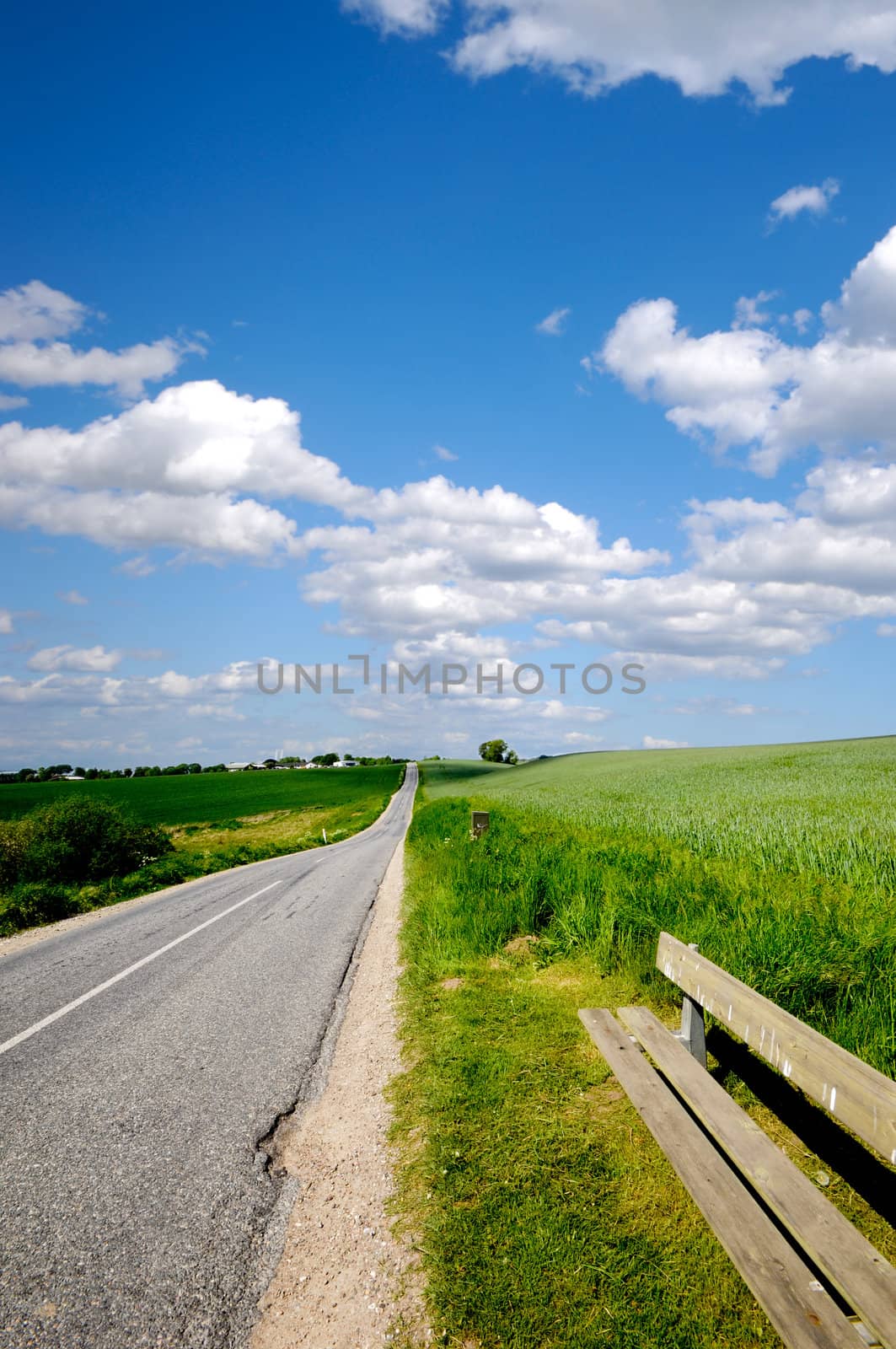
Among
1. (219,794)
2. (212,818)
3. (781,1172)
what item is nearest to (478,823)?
(781,1172)

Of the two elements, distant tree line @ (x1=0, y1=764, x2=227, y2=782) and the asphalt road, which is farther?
distant tree line @ (x1=0, y1=764, x2=227, y2=782)

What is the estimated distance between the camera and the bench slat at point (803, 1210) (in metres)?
2.40

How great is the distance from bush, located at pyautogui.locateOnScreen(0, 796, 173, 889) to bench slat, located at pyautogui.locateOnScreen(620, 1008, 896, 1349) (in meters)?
20.2

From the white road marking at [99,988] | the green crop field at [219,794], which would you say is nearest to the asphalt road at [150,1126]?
the white road marking at [99,988]

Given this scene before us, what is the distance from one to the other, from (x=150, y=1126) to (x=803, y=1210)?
436cm

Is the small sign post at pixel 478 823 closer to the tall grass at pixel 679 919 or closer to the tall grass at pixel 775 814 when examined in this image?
the tall grass at pixel 775 814

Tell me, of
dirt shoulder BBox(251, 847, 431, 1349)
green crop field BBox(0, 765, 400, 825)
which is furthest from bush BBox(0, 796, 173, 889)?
green crop field BBox(0, 765, 400, 825)

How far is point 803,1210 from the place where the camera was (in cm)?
284

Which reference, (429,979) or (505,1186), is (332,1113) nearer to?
(505,1186)

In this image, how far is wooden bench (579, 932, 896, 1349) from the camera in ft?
7.95

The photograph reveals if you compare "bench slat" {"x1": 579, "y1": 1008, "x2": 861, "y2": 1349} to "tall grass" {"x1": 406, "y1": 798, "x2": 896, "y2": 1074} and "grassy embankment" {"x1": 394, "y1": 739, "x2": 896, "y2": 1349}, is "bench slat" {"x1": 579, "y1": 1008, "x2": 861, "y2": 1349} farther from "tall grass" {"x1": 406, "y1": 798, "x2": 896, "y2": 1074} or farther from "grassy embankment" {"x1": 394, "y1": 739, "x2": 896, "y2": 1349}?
"tall grass" {"x1": 406, "y1": 798, "x2": 896, "y2": 1074}

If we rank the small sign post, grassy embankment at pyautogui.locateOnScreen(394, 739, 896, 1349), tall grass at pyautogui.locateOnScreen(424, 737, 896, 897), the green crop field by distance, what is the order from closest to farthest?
grassy embankment at pyautogui.locateOnScreen(394, 739, 896, 1349) < tall grass at pyautogui.locateOnScreen(424, 737, 896, 897) < the small sign post < the green crop field

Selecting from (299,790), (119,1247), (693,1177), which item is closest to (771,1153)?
(693,1177)

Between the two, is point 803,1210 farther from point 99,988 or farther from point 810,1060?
point 99,988
